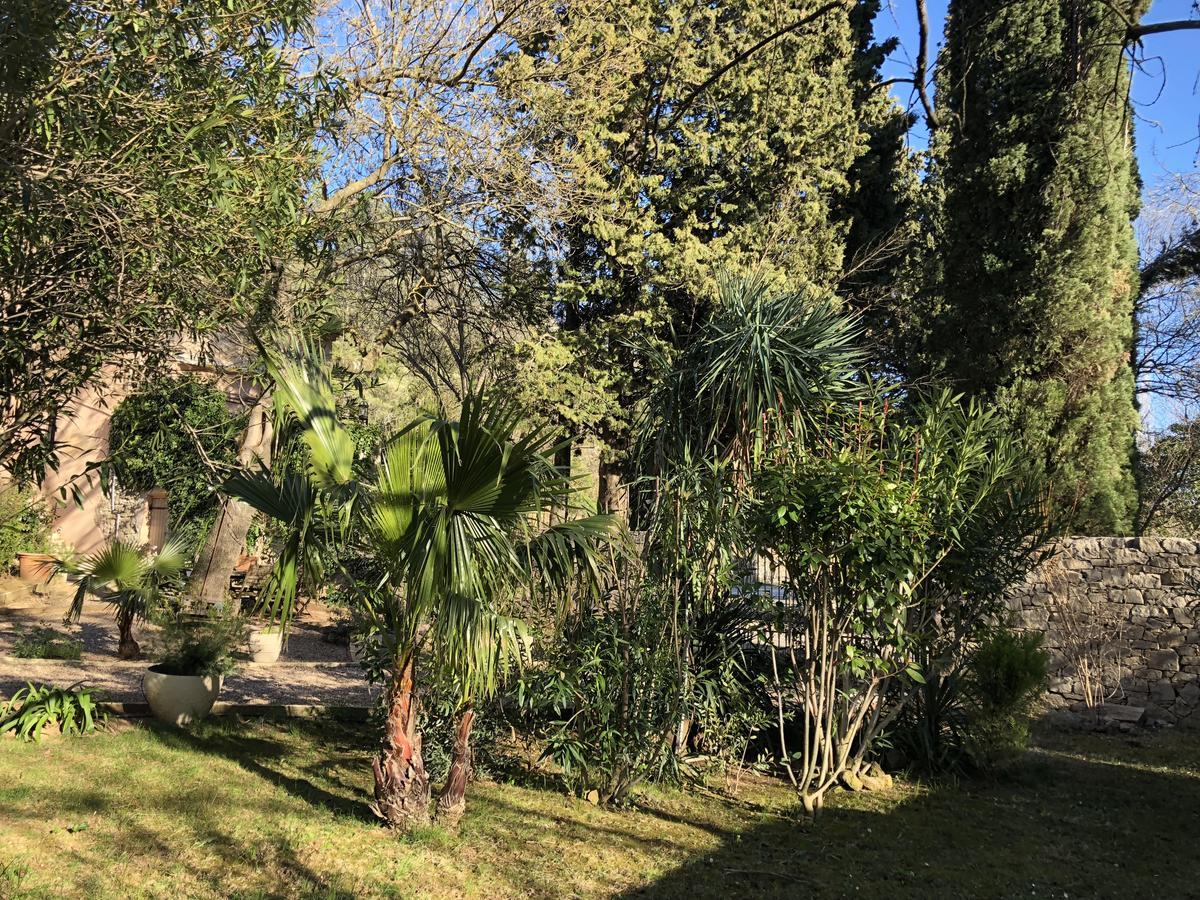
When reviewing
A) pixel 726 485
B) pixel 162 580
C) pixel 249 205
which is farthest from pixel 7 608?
pixel 726 485

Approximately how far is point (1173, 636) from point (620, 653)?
7.01 metres

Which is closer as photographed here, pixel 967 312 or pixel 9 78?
pixel 9 78

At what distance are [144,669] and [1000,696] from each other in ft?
28.3

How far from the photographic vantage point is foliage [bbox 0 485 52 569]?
42.9ft

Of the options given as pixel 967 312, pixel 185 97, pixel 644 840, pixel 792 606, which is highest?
pixel 967 312

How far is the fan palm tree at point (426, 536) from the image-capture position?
15.5 ft

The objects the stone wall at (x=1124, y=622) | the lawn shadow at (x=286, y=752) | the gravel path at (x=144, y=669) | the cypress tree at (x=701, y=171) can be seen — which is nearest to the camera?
the lawn shadow at (x=286, y=752)

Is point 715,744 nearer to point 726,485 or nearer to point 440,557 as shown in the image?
point 726,485

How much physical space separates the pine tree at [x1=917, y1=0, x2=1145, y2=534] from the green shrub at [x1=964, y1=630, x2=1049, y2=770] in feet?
14.3

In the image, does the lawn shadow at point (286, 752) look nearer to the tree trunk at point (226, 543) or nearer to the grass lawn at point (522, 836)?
the grass lawn at point (522, 836)

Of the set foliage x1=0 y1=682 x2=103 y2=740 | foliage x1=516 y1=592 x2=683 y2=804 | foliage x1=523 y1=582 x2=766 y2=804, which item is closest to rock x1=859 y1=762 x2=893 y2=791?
foliage x1=523 y1=582 x2=766 y2=804

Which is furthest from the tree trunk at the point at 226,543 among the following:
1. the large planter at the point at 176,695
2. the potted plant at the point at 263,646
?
the large planter at the point at 176,695

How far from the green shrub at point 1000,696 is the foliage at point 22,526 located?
1243cm

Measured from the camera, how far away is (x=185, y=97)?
15.0 ft
